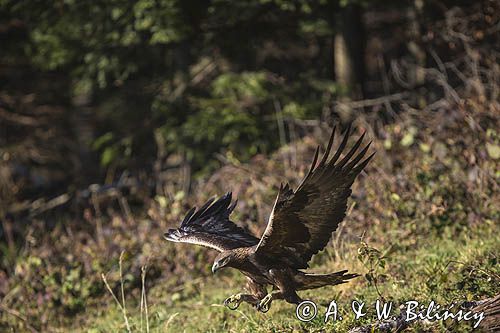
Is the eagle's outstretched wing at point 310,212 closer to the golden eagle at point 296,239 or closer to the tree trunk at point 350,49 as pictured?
the golden eagle at point 296,239

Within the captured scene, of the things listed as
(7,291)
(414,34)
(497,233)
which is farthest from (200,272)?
(414,34)

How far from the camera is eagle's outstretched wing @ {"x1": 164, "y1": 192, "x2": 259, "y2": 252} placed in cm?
465

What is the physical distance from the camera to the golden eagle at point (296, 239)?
397cm

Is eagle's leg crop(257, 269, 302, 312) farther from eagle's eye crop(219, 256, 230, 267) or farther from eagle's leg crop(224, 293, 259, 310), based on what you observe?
eagle's eye crop(219, 256, 230, 267)

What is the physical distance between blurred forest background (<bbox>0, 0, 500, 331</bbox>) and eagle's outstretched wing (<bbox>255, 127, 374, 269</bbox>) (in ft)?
1.62

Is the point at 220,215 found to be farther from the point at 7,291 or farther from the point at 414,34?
the point at 414,34

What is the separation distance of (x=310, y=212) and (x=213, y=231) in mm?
1079

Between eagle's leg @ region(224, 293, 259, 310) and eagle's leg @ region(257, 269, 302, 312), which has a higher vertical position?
eagle's leg @ region(257, 269, 302, 312)

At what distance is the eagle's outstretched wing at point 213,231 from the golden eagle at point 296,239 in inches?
0.7

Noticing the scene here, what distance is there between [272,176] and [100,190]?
353 cm

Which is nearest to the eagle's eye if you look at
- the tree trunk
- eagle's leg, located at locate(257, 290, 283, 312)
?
eagle's leg, located at locate(257, 290, 283, 312)

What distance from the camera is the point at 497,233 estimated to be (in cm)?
628

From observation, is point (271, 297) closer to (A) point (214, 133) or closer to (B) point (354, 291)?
(B) point (354, 291)

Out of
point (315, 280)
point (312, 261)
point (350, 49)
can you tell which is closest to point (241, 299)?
point (315, 280)
